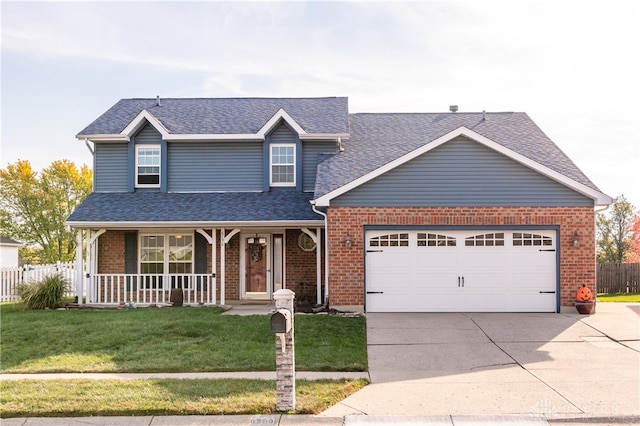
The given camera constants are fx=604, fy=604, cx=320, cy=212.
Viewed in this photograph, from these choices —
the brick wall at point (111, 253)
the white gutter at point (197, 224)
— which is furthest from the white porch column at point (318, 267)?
the brick wall at point (111, 253)

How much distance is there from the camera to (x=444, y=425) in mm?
7086

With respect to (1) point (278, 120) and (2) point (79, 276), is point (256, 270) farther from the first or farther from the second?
(2) point (79, 276)

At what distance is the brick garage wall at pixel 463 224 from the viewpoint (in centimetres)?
1555

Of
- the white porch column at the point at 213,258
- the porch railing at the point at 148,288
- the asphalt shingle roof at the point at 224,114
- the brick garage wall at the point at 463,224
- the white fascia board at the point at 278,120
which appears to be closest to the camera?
the brick garage wall at the point at 463,224

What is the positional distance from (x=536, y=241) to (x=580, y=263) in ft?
4.03

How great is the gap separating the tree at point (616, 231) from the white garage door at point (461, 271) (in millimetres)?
26015

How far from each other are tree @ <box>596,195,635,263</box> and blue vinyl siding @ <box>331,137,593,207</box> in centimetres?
2630

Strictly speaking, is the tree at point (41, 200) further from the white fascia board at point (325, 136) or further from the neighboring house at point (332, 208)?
the white fascia board at point (325, 136)

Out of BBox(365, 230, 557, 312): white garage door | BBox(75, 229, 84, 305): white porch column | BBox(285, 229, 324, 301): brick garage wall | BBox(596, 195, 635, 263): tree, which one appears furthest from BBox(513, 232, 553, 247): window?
BBox(596, 195, 635, 263): tree

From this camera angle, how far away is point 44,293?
57.5 ft

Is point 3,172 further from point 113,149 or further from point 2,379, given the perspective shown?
point 2,379

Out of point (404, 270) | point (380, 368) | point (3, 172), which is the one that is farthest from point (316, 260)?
point (3, 172)

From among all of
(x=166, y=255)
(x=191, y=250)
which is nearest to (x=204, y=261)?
(x=191, y=250)

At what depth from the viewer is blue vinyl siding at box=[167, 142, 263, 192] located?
19.4 meters
